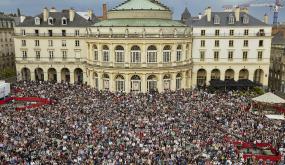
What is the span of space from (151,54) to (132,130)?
91.7ft

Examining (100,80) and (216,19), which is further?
(216,19)

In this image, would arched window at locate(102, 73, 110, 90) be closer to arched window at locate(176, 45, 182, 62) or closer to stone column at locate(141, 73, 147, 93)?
stone column at locate(141, 73, 147, 93)

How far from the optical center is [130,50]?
211 feet

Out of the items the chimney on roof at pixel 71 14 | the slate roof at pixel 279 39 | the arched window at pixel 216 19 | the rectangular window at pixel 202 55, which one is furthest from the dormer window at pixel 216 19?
the chimney on roof at pixel 71 14

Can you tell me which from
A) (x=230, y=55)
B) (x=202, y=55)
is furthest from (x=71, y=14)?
(x=230, y=55)

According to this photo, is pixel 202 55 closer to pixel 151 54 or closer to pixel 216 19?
pixel 216 19

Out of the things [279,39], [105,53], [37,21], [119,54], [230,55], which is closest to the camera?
[119,54]

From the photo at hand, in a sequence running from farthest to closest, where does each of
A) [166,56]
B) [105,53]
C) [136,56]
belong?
[105,53] < [166,56] < [136,56]

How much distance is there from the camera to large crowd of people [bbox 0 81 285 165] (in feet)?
105

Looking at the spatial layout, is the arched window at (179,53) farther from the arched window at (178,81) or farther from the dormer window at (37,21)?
the dormer window at (37,21)

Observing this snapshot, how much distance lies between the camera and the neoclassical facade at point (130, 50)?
6450 cm

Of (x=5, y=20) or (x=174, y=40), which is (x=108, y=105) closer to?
(x=174, y=40)

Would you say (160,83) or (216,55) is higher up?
(216,55)

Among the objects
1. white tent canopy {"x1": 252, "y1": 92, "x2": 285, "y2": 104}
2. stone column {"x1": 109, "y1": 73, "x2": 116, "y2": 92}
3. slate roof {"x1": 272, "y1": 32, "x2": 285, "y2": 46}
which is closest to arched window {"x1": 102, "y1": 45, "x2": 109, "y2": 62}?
stone column {"x1": 109, "y1": 73, "x2": 116, "y2": 92}
